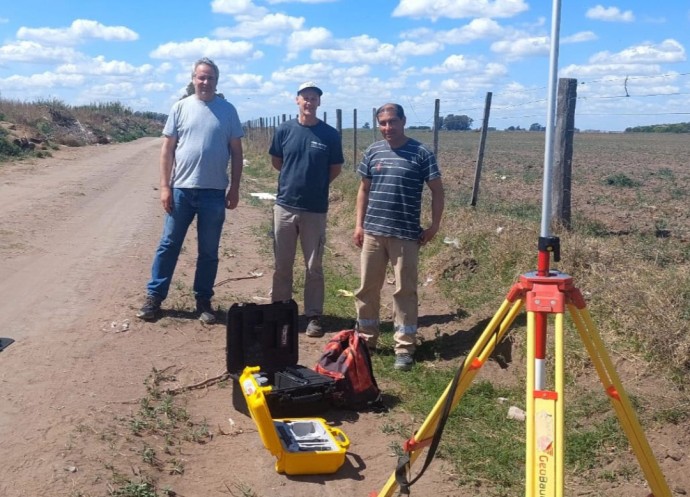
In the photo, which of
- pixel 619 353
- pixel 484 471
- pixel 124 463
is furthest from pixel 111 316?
pixel 619 353

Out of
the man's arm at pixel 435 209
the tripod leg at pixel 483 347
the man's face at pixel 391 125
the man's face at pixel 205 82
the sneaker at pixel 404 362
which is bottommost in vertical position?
the sneaker at pixel 404 362

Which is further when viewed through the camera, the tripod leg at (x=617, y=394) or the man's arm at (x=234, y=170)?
the man's arm at (x=234, y=170)

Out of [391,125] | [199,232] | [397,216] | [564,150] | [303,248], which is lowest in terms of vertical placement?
[303,248]

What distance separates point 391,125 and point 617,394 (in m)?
2.78

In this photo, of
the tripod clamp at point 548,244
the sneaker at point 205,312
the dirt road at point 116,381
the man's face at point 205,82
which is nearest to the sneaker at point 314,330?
the dirt road at point 116,381

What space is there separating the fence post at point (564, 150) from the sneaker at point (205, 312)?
3454 millimetres

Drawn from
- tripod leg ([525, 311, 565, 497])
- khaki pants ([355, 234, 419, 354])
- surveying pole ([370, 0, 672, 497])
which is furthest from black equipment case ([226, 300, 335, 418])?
tripod leg ([525, 311, 565, 497])

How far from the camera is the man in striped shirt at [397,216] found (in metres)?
5.29

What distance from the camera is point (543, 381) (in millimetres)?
2721

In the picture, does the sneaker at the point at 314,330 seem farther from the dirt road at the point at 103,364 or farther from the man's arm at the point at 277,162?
the man's arm at the point at 277,162

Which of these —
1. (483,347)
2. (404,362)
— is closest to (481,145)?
(404,362)

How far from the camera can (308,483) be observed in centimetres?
386

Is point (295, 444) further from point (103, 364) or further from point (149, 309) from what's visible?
point (149, 309)

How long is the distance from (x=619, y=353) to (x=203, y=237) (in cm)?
336
